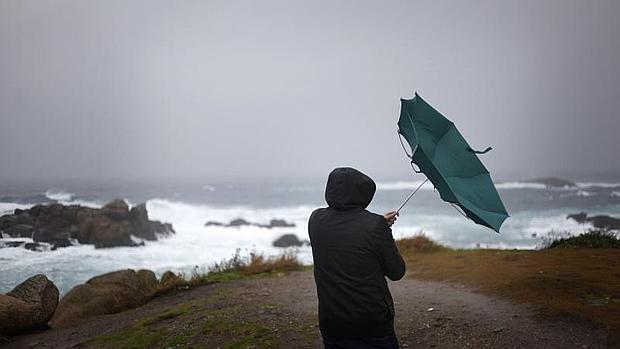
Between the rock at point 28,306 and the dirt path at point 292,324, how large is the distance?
28 cm

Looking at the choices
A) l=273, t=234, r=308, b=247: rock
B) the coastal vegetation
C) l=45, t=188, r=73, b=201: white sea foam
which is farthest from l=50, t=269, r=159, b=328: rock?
l=273, t=234, r=308, b=247: rock

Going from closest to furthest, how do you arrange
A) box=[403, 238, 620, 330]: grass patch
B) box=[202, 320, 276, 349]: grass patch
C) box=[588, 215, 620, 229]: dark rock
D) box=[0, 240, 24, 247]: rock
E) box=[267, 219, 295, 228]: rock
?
box=[202, 320, 276, 349]: grass patch < box=[403, 238, 620, 330]: grass patch < box=[0, 240, 24, 247]: rock < box=[588, 215, 620, 229]: dark rock < box=[267, 219, 295, 228]: rock

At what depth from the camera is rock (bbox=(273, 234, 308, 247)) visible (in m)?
23.3

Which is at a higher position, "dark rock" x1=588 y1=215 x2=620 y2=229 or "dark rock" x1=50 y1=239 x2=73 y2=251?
"dark rock" x1=50 y1=239 x2=73 y2=251

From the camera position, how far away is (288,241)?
23.4m

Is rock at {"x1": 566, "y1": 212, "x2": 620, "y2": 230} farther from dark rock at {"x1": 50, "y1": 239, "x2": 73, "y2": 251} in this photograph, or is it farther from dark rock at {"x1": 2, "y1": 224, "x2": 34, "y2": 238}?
dark rock at {"x1": 2, "y1": 224, "x2": 34, "y2": 238}

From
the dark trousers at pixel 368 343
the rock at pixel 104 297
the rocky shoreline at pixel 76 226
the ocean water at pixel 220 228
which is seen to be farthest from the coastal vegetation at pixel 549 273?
the rocky shoreline at pixel 76 226

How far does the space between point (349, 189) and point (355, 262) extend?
0.49 m

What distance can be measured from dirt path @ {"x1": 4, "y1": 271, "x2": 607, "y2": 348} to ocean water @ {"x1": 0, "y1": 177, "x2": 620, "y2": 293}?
16.4ft

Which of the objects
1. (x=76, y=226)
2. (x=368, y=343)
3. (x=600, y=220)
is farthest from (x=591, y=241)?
(x=76, y=226)

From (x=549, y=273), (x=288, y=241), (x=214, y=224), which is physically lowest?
(x=288, y=241)

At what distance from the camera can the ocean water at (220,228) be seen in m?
12.0

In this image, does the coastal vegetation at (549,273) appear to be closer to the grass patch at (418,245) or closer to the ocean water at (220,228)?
the grass patch at (418,245)

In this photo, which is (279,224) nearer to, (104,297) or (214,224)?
(214,224)
